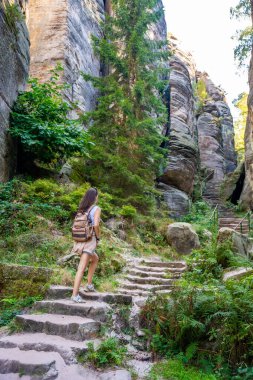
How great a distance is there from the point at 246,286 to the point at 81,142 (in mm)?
6979

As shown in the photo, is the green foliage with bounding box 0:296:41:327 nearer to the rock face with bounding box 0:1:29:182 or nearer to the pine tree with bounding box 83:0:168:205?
the rock face with bounding box 0:1:29:182

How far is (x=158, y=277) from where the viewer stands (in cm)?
738

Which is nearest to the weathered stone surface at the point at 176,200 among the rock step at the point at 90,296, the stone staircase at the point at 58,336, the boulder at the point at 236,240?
the boulder at the point at 236,240

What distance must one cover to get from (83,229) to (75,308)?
47.2 inches

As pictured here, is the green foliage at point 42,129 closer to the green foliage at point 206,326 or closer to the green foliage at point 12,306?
the green foliage at point 12,306

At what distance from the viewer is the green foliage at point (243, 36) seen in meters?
15.9

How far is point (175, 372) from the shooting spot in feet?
12.7

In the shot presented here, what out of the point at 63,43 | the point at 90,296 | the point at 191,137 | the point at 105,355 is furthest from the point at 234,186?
the point at 105,355

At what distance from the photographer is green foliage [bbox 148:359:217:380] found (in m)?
3.74

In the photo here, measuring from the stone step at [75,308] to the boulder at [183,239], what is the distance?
19.6 feet

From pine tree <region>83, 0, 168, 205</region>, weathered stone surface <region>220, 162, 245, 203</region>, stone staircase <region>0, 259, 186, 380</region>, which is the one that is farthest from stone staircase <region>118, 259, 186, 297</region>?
weathered stone surface <region>220, 162, 245, 203</region>

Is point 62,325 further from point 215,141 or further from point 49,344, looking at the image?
point 215,141

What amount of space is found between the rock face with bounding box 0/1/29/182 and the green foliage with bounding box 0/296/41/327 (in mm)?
4448

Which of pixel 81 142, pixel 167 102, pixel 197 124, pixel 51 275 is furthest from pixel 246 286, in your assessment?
pixel 197 124
